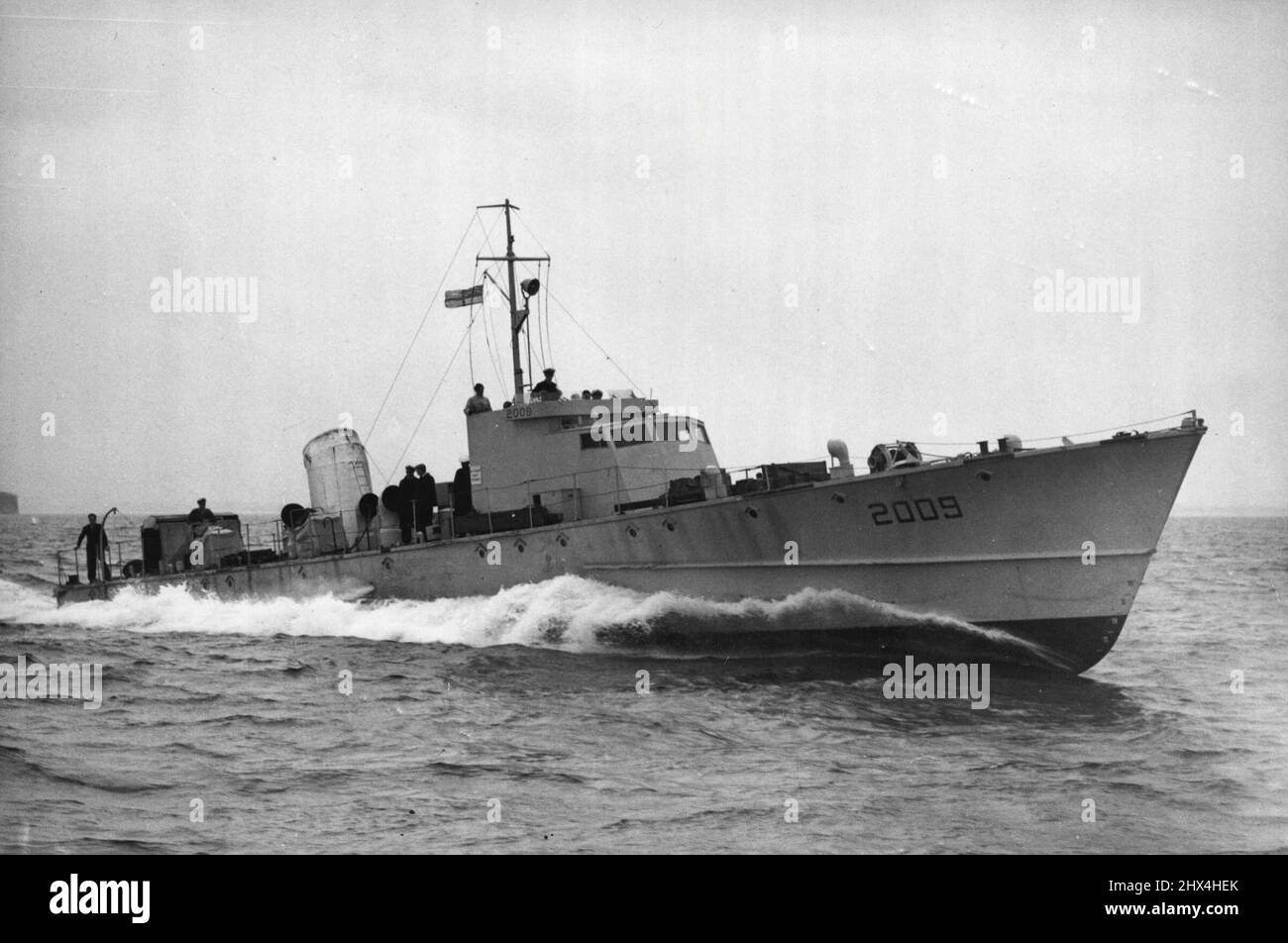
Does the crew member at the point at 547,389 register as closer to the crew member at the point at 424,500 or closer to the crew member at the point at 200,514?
the crew member at the point at 424,500

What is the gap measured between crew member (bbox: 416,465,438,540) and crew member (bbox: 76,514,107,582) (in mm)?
9335

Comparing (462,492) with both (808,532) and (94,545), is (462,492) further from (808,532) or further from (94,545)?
(94,545)

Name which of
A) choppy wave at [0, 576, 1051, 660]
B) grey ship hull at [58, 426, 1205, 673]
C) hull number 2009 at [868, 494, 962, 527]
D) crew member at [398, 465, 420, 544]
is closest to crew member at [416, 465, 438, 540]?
crew member at [398, 465, 420, 544]

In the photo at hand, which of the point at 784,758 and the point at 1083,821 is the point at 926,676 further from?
the point at 1083,821

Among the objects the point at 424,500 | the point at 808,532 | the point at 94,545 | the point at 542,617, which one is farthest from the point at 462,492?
the point at 94,545

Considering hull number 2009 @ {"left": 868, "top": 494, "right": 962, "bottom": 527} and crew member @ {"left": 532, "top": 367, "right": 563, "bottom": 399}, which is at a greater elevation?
crew member @ {"left": 532, "top": 367, "right": 563, "bottom": 399}

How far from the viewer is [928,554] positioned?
18.1m

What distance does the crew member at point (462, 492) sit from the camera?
23.6 m

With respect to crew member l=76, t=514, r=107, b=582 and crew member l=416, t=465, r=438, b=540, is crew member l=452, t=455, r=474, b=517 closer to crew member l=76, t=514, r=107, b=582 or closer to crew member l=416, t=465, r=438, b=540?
crew member l=416, t=465, r=438, b=540

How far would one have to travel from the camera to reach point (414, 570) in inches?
910

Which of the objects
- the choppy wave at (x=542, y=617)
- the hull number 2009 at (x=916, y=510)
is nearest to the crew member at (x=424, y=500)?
the choppy wave at (x=542, y=617)

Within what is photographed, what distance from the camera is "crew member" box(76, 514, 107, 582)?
29.1 metres

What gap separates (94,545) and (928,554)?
2013 cm

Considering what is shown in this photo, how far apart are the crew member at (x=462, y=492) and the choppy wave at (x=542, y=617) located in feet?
6.18
